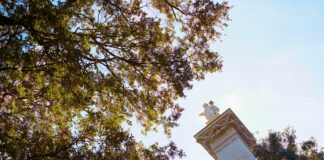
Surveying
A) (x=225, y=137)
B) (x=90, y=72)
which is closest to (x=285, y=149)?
(x=225, y=137)

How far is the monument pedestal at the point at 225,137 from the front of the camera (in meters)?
14.8

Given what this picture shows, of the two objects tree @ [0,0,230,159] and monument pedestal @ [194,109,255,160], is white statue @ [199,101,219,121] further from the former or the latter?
tree @ [0,0,230,159]

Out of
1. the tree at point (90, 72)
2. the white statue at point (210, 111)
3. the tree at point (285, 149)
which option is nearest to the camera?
the tree at point (90, 72)

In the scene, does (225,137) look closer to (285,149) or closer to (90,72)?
(285,149)

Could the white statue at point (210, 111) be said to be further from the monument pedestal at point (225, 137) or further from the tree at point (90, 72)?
the tree at point (90, 72)

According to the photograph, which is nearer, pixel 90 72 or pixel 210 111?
pixel 90 72

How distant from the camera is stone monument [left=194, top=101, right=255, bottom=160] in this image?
1475cm

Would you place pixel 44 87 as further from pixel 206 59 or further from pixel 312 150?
pixel 312 150

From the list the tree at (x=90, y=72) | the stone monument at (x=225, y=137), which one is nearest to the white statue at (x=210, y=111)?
the stone monument at (x=225, y=137)

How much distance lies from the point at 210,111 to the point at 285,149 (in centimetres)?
390

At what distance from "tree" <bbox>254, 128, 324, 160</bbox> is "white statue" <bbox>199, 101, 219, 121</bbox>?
2.60 m

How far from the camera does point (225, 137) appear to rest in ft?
49.8

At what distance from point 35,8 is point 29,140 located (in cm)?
381

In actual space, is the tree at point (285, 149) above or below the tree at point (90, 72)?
below
